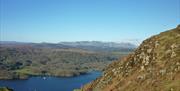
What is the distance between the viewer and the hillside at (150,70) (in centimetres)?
4369

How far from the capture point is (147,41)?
66062mm

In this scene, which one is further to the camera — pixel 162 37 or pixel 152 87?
pixel 162 37

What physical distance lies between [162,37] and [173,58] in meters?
13.5

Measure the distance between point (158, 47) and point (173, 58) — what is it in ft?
28.4

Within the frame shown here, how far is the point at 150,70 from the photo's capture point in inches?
1982

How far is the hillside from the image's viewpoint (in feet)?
143

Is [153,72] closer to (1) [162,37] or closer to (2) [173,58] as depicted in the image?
(2) [173,58]

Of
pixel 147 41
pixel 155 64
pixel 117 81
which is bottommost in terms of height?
pixel 117 81

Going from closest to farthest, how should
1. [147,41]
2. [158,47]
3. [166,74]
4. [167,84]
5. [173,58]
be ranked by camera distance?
[167,84] < [166,74] < [173,58] < [158,47] < [147,41]

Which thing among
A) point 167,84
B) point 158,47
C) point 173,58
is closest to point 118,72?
point 158,47

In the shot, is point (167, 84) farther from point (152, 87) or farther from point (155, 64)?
point (155, 64)

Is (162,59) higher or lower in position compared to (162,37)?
lower

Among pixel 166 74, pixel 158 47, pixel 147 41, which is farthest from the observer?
pixel 147 41

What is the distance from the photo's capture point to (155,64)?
51.1 metres
